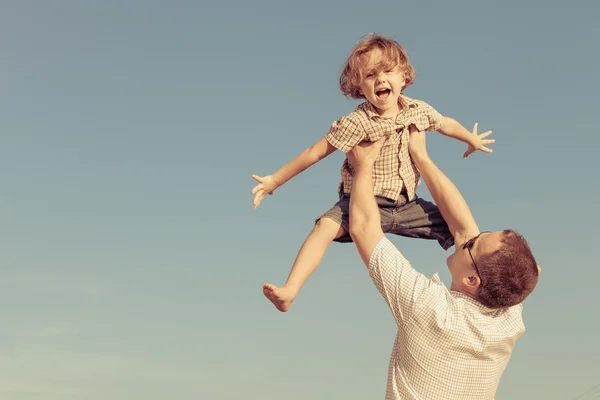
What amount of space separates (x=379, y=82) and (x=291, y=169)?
119 cm

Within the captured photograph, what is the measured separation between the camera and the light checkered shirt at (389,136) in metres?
6.49

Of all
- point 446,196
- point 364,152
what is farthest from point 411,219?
point 364,152

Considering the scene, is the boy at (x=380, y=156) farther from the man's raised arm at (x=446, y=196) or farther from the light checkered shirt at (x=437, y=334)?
the light checkered shirt at (x=437, y=334)

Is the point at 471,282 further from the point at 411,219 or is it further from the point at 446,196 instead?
the point at 411,219

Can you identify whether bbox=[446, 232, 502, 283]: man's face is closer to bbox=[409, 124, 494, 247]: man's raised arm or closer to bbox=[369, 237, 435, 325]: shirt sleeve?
bbox=[369, 237, 435, 325]: shirt sleeve

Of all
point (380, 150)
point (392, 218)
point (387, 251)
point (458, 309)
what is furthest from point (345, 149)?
point (458, 309)

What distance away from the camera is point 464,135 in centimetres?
745

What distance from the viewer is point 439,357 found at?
5.33m

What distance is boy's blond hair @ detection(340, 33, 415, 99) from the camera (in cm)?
644

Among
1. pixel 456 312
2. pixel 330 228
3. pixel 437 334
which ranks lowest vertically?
pixel 437 334

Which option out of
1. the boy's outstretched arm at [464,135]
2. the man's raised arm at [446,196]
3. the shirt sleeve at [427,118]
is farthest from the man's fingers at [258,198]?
the boy's outstretched arm at [464,135]

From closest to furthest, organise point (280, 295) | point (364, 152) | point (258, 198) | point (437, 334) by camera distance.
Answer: point (437, 334), point (280, 295), point (364, 152), point (258, 198)

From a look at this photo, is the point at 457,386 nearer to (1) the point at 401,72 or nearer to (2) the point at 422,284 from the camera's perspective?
(2) the point at 422,284

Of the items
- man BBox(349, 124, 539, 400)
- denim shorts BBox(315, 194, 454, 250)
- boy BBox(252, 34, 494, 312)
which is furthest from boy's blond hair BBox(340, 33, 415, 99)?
man BBox(349, 124, 539, 400)
